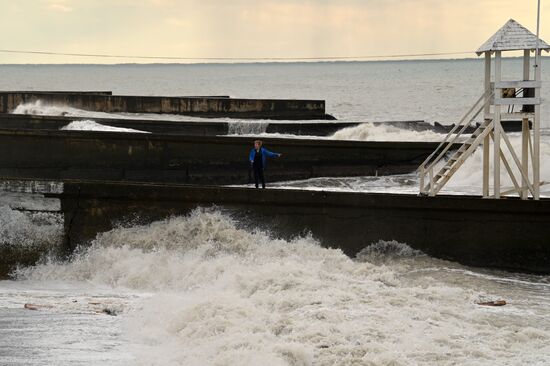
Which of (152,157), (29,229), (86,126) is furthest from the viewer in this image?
(86,126)

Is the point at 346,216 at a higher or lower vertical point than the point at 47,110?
lower

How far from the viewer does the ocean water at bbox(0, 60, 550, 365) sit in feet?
32.5

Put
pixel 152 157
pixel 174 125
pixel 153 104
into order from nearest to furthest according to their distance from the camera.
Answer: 1. pixel 152 157
2. pixel 174 125
3. pixel 153 104

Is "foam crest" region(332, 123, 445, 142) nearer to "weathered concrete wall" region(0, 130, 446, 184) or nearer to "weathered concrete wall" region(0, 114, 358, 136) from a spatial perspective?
"weathered concrete wall" region(0, 114, 358, 136)

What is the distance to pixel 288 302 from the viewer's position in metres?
11.7

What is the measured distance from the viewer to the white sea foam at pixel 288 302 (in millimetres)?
9922

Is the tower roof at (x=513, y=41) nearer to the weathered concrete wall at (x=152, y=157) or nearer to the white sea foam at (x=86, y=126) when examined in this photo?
the weathered concrete wall at (x=152, y=157)

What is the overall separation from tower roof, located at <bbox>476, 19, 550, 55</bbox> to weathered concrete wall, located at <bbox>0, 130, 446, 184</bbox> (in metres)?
8.49

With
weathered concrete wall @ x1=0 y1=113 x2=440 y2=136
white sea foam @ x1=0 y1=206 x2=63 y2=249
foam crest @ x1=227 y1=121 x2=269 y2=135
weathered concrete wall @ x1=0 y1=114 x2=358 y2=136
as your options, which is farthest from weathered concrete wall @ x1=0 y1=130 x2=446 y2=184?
foam crest @ x1=227 y1=121 x2=269 y2=135

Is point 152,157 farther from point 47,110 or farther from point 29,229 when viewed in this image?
point 47,110

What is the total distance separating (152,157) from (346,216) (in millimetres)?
8286

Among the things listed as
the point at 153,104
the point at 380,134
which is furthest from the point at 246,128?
the point at 153,104

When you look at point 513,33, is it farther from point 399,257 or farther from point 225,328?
point 225,328

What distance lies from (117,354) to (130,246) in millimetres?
5437
